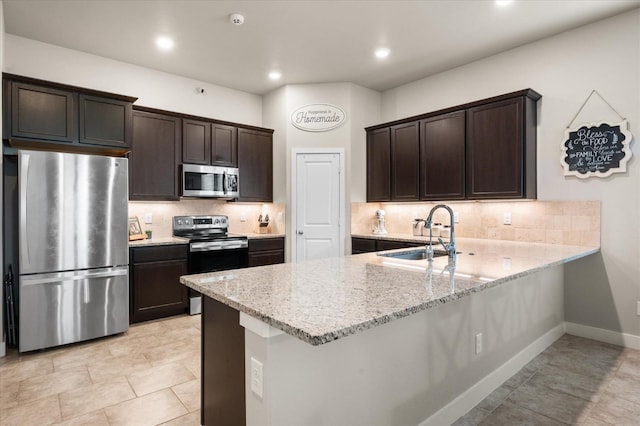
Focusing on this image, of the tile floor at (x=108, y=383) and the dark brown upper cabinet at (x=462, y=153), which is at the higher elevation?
the dark brown upper cabinet at (x=462, y=153)

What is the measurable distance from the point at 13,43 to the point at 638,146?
19.7 feet

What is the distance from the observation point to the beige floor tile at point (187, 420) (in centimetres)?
207

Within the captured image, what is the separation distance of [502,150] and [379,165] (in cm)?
168

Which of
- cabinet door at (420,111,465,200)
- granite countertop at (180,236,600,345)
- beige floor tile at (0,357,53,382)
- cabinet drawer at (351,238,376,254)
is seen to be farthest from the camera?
cabinet drawer at (351,238,376,254)

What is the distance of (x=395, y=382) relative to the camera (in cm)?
170

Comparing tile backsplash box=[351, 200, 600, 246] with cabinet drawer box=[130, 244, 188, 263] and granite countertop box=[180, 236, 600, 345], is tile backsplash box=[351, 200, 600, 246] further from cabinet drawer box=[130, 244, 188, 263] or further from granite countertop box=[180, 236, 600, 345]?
cabinet drawer box=[130, 244, 188, 263]

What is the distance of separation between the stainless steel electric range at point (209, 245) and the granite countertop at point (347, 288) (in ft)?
7.67

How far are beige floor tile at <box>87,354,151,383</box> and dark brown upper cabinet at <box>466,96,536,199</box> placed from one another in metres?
3.60

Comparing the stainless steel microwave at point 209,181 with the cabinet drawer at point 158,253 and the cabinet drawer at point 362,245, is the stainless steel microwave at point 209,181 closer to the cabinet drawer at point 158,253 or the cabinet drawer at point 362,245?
the cabinet drawer at point 158,253

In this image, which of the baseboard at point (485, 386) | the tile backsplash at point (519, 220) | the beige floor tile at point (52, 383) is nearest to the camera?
the baseboard at point (485, 386)

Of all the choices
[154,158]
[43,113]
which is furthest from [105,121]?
[154,158]

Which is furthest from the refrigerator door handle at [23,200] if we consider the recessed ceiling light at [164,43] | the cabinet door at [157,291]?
the recessed ceiling light at [164,43]

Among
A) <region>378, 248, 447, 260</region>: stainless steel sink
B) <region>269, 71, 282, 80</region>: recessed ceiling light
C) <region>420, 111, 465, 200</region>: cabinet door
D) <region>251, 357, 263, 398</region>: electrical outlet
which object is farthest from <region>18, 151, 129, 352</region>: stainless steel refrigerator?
<region>420, 111, 465, 200</region>: cabinet door

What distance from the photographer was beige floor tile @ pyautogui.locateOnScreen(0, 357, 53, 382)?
267cm
